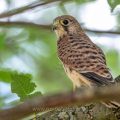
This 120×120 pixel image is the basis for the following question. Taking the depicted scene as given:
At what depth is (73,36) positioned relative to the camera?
4.54 metres

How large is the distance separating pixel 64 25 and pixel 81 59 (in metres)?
1.45

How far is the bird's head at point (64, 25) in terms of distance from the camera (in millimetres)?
4613

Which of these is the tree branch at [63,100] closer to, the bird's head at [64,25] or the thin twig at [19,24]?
the thin twig at [19,24]

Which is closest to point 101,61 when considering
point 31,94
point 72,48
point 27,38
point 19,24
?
point 72,48

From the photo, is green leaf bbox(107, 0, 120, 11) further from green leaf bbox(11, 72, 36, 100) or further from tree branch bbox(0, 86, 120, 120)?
tree branch bbox(0, 86, 120, 120)

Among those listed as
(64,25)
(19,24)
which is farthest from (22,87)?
(64,25)

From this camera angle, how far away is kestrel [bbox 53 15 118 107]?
3.03m

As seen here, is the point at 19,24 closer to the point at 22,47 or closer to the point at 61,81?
the point at 22,47

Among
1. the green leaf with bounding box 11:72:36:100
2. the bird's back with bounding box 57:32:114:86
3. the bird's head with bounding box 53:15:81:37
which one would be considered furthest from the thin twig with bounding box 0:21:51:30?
the green leaf with bounding box 11:72:36:100

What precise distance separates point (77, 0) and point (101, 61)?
708 millimetres

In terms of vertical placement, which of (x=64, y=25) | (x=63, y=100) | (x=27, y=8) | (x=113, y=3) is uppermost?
(x=64, y=25)

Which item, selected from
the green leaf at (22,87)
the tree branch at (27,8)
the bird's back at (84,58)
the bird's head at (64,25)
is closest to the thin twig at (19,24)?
the tree branch at (27,8)

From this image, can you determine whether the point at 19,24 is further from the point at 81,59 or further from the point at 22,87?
the point at 22,87

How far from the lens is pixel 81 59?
345 centimetres
